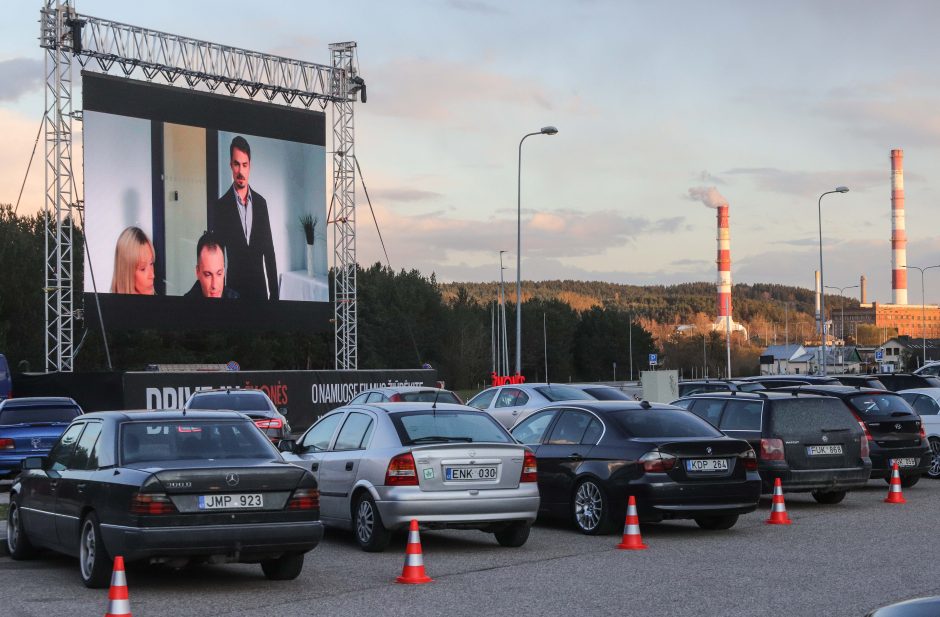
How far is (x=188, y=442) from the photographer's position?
992cm

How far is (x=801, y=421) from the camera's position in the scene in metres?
16.0

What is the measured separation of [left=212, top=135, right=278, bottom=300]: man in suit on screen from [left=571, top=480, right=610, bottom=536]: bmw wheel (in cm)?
2860

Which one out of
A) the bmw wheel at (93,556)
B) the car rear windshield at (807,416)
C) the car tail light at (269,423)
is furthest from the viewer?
the car tail light at (269,423)

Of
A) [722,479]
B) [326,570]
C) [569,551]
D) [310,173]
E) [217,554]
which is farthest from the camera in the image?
[310,173]

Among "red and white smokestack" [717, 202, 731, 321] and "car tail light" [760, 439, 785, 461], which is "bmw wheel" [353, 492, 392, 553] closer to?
"car tail light" [760, 439, 785, 461]

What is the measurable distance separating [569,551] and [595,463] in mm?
1472

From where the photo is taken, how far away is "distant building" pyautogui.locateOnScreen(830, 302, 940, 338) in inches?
6344

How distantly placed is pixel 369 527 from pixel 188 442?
272cm

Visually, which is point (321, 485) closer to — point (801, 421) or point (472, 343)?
point (801, 421)

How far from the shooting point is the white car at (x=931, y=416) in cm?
2108

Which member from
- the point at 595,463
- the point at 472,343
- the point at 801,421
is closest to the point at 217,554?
the point at 595,463

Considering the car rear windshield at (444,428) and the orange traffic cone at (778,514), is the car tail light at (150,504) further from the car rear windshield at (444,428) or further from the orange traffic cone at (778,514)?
the orange traffic cone at (778,514)

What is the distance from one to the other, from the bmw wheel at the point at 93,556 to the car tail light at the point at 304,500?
56.3 inches

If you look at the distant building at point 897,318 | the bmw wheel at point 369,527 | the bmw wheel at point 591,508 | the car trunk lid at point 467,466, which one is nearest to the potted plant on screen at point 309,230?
the bmw wheel at point 591,508
